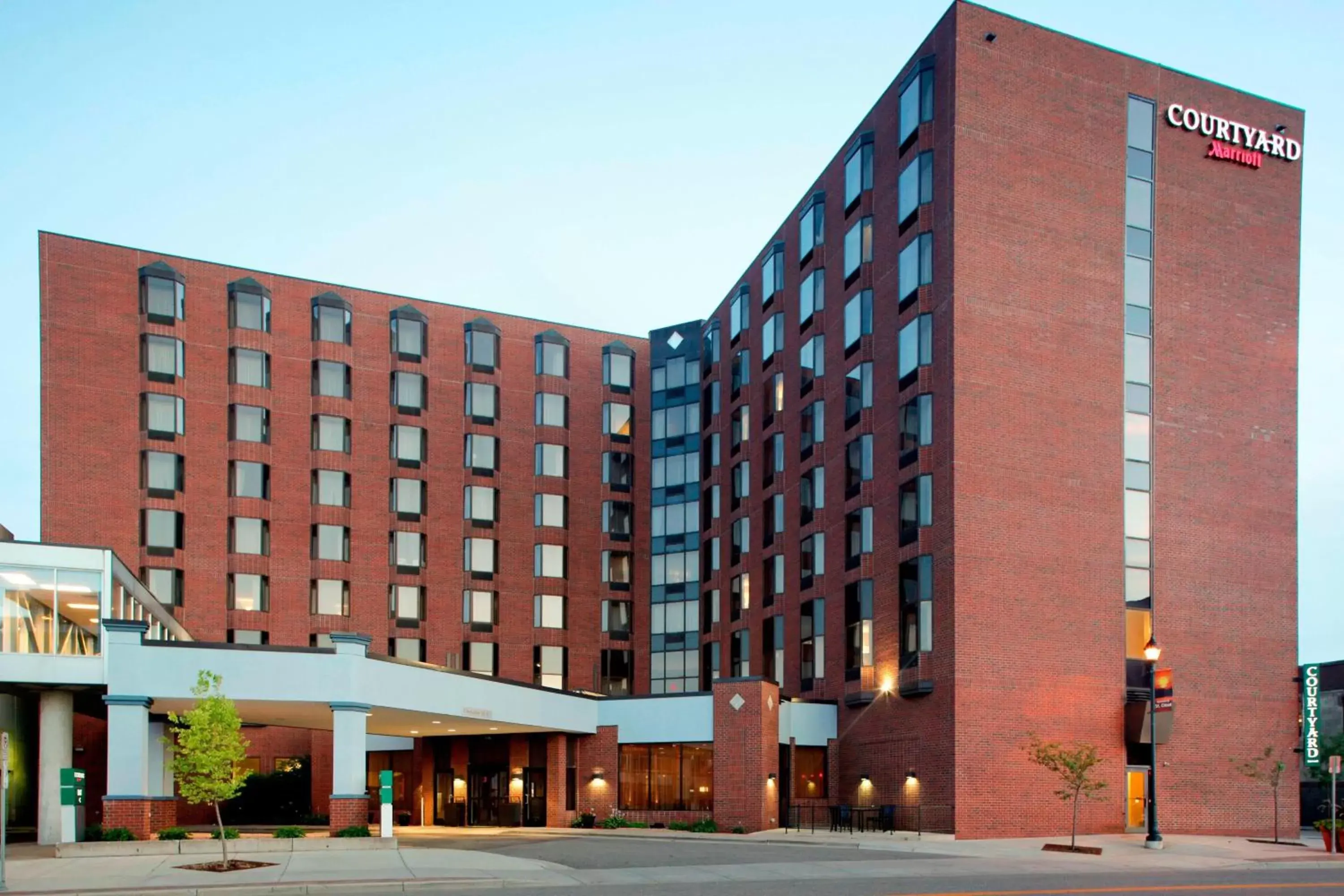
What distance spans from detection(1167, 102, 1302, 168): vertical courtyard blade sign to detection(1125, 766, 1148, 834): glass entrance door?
70.8 feet

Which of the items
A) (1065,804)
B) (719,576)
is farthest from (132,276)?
(1065,804)

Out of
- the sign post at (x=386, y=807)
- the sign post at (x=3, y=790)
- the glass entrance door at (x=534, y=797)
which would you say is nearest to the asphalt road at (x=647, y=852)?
the sign post at (x=386, y=807)

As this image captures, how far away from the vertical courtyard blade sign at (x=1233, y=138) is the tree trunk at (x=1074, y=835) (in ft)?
77.0

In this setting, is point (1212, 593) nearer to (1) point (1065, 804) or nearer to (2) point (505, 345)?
(1) point (1065, 804)

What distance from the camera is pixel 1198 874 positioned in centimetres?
2747

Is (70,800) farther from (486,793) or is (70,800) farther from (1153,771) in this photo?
(1153,771)

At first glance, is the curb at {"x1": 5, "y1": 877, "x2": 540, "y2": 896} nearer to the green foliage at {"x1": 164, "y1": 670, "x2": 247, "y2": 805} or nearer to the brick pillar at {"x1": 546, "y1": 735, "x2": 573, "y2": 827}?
the green foliage at {"x1": 164, "y1": 670, "x2": 247, "y2": 805}

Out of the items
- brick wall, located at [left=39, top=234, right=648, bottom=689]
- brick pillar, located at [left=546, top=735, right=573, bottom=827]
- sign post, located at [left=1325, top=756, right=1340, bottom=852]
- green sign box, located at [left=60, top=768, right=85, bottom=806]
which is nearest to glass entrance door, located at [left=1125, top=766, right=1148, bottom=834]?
sign post, located at [left=1325, top=756, right=1340, bottom=852]

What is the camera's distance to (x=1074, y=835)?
Result: 36.3 meters

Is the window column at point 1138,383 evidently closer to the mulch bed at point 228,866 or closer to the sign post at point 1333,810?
the sign post at point 1333,810

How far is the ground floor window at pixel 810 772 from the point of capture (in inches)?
1833

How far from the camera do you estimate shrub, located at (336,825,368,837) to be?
32906 mm

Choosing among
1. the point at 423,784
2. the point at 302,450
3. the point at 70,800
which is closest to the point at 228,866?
the point at 70,800

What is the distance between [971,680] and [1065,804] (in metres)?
4.94
